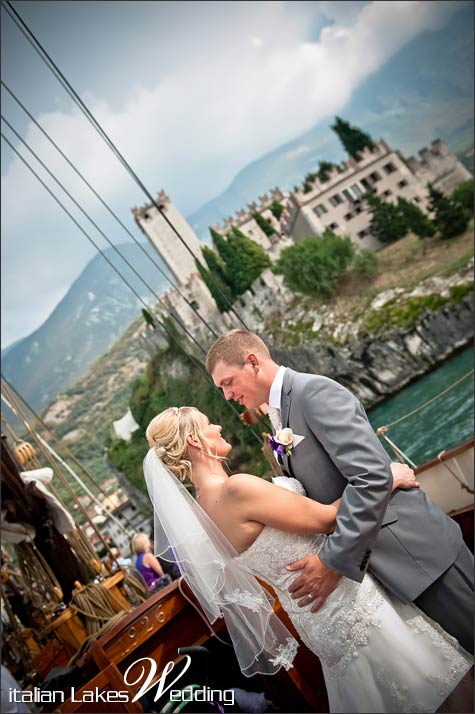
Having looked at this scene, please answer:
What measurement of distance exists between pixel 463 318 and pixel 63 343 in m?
182

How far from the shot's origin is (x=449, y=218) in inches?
1281

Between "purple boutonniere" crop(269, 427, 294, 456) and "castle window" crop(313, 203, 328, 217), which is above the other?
"castle window" crop(313, 203, 328, 217)

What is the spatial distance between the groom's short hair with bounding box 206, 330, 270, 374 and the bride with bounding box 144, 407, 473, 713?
257 mm

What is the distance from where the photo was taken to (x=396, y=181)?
42.1 m

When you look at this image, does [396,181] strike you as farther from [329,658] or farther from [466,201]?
[329,658]

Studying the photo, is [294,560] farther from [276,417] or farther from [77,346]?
[77,346]

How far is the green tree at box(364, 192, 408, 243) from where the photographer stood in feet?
123

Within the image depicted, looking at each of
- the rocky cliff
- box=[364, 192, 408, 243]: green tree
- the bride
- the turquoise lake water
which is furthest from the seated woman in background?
box=[364, 192, 408, 243]: green tree

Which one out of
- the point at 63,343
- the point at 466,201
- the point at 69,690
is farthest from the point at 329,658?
the point at 63,343

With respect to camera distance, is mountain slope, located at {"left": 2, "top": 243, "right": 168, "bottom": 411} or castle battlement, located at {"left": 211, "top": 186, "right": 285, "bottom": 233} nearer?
castle battlement, located at {"left": 211, "top": 186, "right": 285, "bottom": 233}

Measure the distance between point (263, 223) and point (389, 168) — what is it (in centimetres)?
1287

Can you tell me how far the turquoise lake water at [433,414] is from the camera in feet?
64.9

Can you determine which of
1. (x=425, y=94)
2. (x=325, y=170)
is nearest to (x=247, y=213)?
(x=325, y=170)

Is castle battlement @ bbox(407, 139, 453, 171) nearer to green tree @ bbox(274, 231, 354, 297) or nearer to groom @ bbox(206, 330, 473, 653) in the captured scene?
green tree @ bbox(274, 231, 354, 297)
